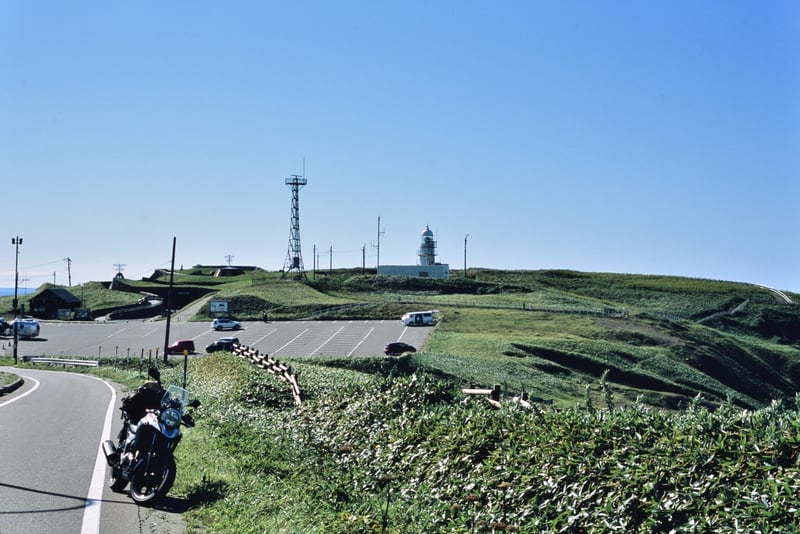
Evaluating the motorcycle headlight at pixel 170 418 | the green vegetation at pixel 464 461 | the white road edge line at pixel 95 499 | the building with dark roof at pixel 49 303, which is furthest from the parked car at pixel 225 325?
the motorcycle headlight at pixel 170 418

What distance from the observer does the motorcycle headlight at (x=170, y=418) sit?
32.0 feet

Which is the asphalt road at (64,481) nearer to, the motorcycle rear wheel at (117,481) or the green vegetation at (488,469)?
the motorcycle rear wheel at (117,481)

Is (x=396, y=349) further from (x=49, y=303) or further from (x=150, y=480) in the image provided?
(x=49, y=303)

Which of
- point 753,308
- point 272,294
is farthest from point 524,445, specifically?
point 753,308

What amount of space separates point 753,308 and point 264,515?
113547 millimetres

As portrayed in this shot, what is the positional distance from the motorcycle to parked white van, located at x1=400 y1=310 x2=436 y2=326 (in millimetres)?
59908

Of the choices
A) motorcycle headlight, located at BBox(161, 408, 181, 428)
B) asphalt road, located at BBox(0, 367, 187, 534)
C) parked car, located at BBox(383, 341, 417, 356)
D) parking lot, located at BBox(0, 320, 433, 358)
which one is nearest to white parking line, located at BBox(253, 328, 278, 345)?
parking lot, located at BBox(0, 320, 433, 358)

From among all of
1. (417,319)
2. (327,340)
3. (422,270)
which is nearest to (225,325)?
(327,340)

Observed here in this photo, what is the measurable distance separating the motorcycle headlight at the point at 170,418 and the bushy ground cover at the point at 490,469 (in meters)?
0.88

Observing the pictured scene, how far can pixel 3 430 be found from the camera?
599 inches

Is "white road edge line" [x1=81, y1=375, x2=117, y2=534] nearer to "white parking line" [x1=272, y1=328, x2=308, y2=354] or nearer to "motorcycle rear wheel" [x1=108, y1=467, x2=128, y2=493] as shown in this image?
"motorcycle rear wheel" [x1=108, y1=467, x2=128, y2=493]

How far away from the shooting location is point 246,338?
6638 centimetres

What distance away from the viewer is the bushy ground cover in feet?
20.4

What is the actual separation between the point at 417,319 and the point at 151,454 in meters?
60.9
